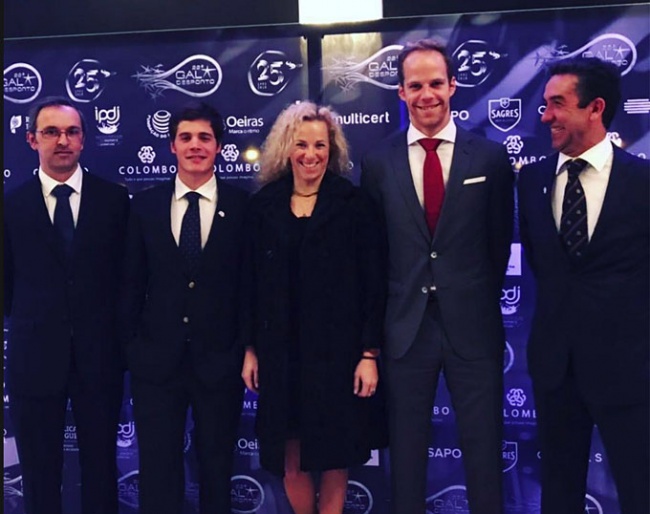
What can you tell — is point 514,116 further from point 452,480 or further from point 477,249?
point 452,480

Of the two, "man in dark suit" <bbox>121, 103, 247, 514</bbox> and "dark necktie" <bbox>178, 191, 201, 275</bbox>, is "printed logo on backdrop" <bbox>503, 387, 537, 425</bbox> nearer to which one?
"man in dark suit" <bbox>121, 103, 247, 514</bbox>

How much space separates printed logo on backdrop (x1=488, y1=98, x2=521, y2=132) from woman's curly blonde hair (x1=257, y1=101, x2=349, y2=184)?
698 millimetres

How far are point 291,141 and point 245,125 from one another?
1.57 ft

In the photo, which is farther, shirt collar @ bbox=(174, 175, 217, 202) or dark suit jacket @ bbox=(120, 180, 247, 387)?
shirt collar @ bbox=(174, 175, 217, 202)

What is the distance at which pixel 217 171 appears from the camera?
3.72m

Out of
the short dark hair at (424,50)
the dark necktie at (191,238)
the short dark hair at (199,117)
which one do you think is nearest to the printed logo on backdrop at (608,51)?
the short dark hair at (424,50)

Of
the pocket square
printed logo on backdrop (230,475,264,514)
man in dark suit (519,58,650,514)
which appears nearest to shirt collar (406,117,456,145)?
the pocket square

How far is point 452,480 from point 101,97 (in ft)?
8.14

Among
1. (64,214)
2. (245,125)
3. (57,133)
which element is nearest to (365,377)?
(245,125)

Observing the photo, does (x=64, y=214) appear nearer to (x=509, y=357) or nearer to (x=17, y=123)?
(x=17, y=123)

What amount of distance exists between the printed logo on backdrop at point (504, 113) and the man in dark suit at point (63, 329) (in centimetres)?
174

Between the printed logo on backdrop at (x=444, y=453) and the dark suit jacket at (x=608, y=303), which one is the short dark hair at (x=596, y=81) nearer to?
the dark suit jacket at (x=608, y=303)

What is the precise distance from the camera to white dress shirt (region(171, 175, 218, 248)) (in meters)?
3.46

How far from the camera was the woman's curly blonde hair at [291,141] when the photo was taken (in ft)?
10.8
